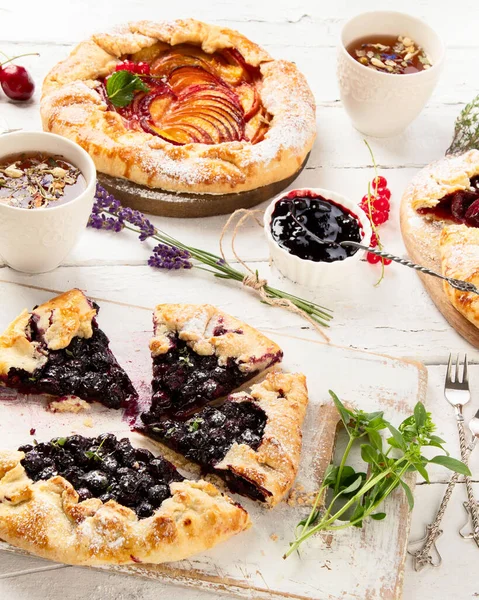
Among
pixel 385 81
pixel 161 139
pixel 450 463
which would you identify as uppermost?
pixel 385 81

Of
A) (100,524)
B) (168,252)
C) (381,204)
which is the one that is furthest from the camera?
(381,204)

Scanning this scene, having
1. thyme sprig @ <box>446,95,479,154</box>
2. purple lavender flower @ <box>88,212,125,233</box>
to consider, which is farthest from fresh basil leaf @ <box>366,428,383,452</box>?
thyme sprig @ <box>446,95,479,154</box>

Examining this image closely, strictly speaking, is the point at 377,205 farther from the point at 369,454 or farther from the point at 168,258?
the point at 369,454

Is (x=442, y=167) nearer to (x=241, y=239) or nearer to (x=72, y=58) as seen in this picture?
(x=241, y=239)

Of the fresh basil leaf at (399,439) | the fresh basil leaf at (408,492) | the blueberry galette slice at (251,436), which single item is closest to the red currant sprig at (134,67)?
the blueberry galette slice at (251,436)

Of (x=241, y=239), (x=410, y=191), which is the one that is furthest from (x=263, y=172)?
(x=410, y=191)

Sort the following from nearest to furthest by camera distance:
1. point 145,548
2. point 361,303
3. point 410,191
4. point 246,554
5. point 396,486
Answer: point 145,548 → point 246,554 → point 396,486 → point 361,303 → point 410,191

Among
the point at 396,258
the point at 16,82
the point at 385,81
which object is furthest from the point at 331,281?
the point at 16,82
